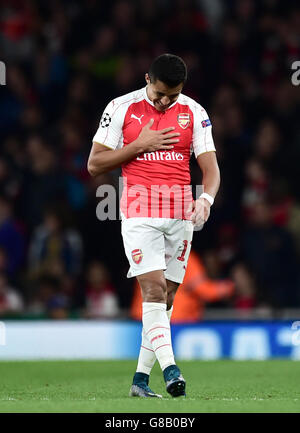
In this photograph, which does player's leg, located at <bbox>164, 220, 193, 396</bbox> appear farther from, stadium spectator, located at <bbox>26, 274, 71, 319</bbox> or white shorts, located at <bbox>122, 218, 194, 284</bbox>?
stadium spectator, located at <bbox>26, 274, 71, 319</bbox>

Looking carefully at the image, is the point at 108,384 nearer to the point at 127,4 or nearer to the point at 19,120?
the point at 19,120

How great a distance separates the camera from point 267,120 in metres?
12.9

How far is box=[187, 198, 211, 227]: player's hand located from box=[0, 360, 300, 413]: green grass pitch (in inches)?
43.2

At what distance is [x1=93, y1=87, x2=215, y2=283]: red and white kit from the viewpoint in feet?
21.5

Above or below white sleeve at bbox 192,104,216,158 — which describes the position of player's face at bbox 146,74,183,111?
above

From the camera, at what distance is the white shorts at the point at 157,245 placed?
6.42m

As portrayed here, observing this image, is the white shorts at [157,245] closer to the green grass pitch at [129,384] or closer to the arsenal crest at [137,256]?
the arsenal crest at [137,256]

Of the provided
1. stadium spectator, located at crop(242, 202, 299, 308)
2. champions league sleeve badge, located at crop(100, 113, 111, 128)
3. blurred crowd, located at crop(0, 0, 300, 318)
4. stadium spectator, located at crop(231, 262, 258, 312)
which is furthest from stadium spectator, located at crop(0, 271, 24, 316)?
champions league sleeve badge, located at crop(100, 113, 111, 128)

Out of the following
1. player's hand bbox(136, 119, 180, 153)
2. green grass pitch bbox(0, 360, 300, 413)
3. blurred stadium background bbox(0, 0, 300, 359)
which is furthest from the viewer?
blurred stadium background bbox(0, 0, 300, 359)

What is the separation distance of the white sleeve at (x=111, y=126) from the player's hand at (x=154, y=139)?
0.19 meters

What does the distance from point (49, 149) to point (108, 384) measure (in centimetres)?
551

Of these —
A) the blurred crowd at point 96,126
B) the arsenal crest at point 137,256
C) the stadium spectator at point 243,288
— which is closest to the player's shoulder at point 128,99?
the arsenal crest at point 137,256

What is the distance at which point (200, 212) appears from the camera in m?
6.40

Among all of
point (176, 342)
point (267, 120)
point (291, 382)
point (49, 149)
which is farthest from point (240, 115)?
point (291, 382)
